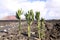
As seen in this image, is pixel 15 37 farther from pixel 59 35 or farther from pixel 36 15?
pixel 59 35

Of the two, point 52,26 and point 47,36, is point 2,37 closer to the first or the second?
point 47,36

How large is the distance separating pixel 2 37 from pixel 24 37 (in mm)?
4924

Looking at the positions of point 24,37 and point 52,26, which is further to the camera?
point 52,26

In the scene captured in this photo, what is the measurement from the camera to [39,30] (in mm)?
59406

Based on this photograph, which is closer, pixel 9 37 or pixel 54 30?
pixel 9 37

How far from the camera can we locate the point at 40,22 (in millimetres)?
61750

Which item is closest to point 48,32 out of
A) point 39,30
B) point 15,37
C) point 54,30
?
point 54,30

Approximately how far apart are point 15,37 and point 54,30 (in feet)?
40.5

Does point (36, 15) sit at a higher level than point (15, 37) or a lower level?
higher

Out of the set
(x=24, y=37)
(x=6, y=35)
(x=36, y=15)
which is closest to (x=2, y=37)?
(x=6, y=35)

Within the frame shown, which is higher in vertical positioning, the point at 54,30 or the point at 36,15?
the point at 36,15

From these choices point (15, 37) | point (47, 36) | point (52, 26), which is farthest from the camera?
point (52, 26)

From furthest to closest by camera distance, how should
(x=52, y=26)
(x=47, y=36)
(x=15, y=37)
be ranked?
(x=52, y=26) < (x=47, y=36) < (x=15, y=37)

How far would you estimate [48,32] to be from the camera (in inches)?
2544
